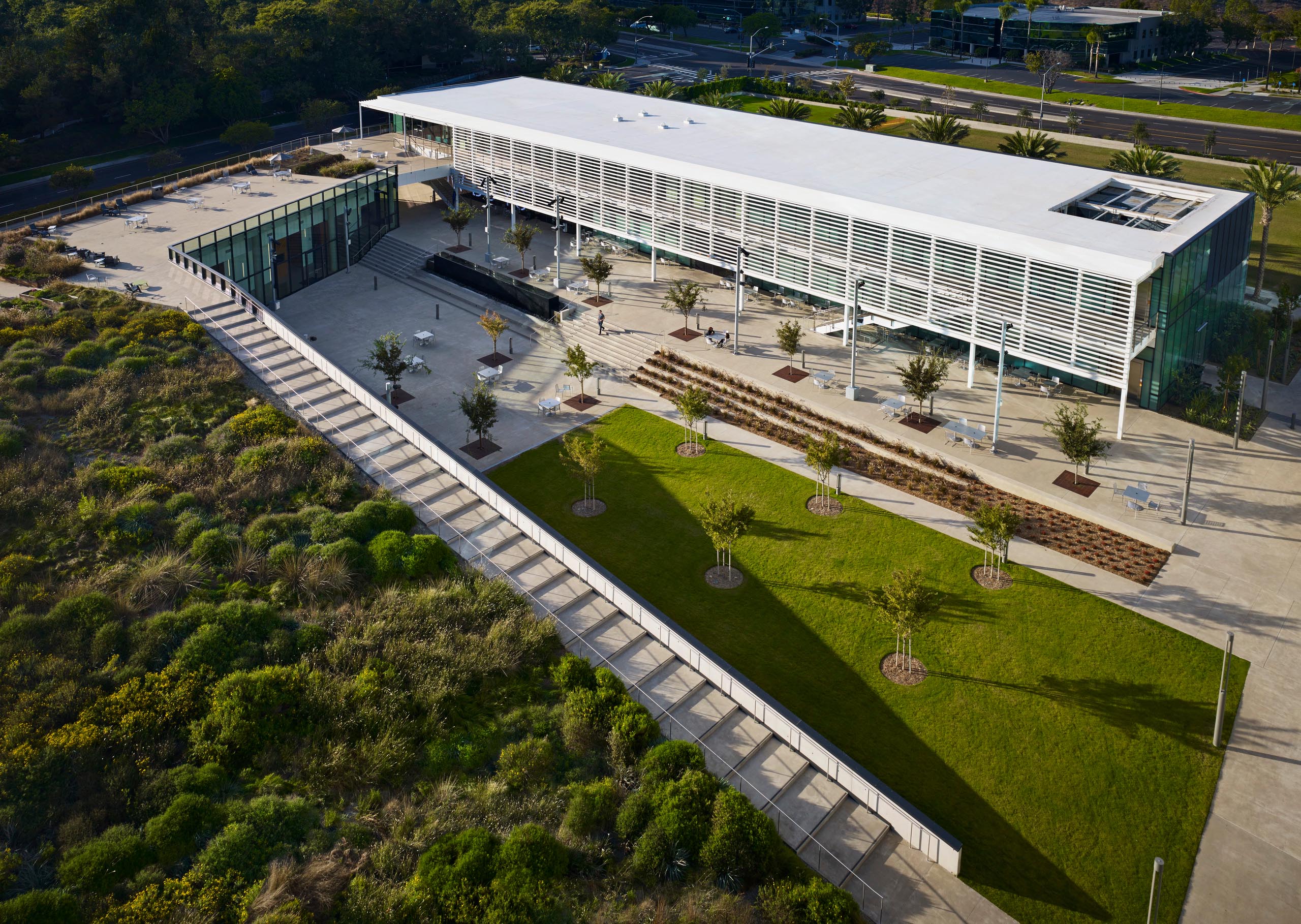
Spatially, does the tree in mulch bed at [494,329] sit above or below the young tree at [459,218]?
below

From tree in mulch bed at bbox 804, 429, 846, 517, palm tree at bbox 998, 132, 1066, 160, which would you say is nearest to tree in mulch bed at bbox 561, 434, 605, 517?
tree in mulch bed at bbox 804, 429, 846, 517

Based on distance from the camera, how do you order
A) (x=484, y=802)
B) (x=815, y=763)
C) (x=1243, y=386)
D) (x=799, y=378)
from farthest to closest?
(x=799, y=378)
(x=1243, y=386)
(x=815, y=763)
(x=484, y=802)

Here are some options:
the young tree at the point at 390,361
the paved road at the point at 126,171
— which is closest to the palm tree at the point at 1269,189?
the young tree at the point at 390,361

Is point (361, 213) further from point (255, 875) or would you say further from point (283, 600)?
point (255, 875)

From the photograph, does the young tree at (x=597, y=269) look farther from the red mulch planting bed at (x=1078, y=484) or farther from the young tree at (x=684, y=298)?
the red mulch planting bed at (x=1078, y=484)

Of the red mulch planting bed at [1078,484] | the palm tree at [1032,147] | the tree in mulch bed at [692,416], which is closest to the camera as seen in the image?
the red mulch planting bed at [1078,484]

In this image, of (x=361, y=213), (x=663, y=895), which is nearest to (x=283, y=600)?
(x=663, y=895)

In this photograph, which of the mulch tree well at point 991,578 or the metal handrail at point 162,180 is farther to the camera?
the metal handrail at point 162,180
